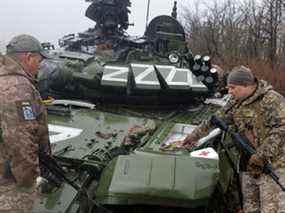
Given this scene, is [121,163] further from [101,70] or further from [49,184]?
[101,70]

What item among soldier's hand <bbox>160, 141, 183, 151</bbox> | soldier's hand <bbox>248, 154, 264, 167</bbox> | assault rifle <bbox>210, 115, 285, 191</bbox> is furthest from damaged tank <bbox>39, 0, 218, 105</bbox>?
soldier's hand <bbox>248, 154, 264, 167</bbox>

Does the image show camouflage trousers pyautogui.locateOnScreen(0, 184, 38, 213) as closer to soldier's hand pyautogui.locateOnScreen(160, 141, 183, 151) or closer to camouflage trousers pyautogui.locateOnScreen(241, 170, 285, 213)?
soldier's hand pyautogui.locateOnScreen(160, 141, 183, 151)

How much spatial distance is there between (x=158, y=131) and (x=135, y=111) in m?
0.85

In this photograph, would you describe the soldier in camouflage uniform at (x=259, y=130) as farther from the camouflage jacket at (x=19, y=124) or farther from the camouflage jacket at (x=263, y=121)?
the camouflage jacket at (x=19, y=124)

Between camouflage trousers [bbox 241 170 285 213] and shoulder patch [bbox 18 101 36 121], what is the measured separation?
8.11 ft

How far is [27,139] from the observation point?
185 inches

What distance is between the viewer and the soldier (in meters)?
4.69

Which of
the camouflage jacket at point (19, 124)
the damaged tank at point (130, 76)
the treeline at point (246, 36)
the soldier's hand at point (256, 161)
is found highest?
the camouflage jacket at point (19, 124)

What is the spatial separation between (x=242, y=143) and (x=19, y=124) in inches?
93.1

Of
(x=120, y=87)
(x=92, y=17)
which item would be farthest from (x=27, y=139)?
(x=92, y=17)

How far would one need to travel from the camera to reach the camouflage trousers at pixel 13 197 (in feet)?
15.8

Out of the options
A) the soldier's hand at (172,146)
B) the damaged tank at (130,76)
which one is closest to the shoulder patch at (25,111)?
the soldier's hand at (172,146)

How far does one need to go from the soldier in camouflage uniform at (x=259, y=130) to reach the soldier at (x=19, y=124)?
210 centimetres

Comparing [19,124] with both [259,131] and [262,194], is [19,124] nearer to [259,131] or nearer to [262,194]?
[259,131]
